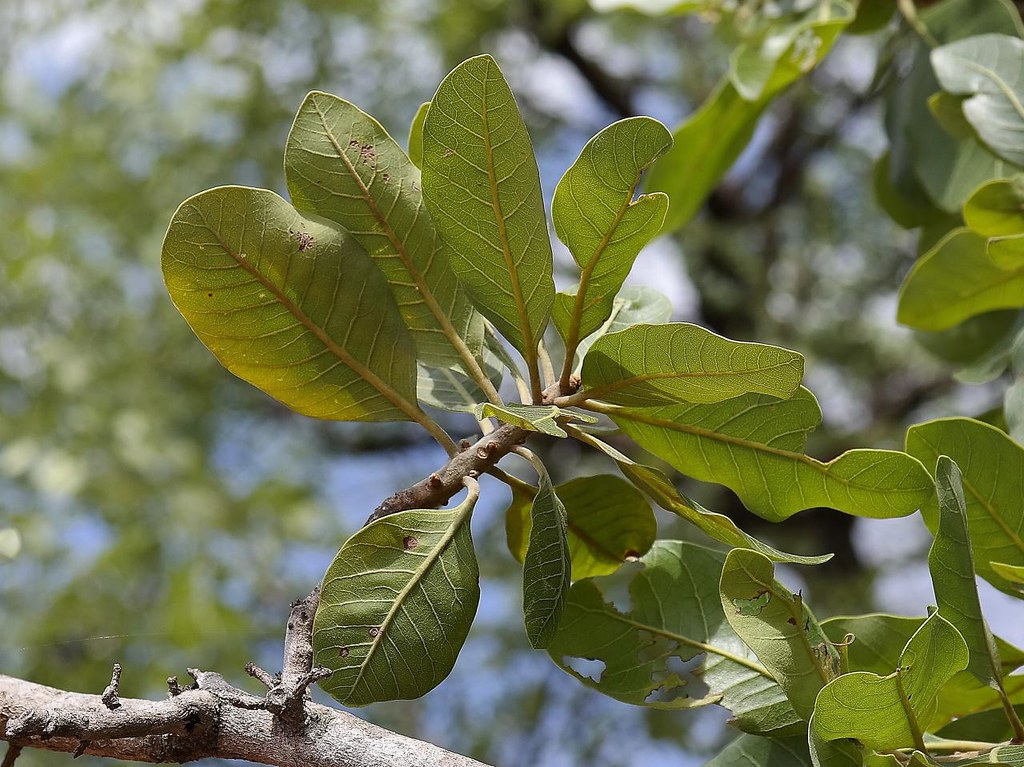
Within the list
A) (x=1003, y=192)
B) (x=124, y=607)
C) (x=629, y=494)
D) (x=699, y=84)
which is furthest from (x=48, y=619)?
(x=699, y=84)

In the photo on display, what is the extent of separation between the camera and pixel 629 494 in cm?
42

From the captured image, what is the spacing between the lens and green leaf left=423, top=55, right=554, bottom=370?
0.34 m

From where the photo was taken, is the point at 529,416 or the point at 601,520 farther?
the point at 601,520

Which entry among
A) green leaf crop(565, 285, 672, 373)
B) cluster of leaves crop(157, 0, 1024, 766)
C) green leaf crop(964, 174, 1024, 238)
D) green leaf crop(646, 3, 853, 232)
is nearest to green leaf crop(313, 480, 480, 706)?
cluster of leaves crop(157, 0, 1024, 766)

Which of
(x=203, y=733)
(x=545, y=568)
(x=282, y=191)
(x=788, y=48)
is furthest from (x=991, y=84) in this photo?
(x=282, y=191)

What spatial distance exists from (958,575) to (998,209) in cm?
26

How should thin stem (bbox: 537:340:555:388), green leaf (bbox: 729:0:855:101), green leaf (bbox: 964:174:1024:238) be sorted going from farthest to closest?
green leaf (bbox: 729:0:855:101), green leaf (bbox: 964:174:1024:238), thin stem (bbox: 537:340:555:388)

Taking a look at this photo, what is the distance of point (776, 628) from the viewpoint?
1.13ft

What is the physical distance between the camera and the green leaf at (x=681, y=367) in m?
0.32

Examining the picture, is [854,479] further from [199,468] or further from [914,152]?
[199,468]

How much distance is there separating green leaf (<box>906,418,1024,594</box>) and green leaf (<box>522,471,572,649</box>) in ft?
0.49

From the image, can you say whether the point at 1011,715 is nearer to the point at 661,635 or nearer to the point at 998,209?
the point at 661,635

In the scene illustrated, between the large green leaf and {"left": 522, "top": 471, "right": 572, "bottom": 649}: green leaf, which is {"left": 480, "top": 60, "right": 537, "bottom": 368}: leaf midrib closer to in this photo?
{"left": 522, "top": 471, "right": 572, "bottom": 649}: green leaf

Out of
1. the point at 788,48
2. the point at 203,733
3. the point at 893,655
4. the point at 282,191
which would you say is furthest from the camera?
the point at 282,191
